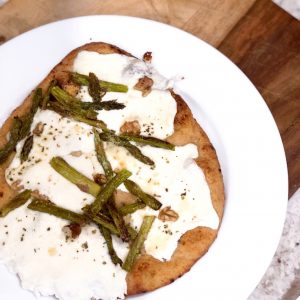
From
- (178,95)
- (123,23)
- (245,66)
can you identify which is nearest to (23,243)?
(178,95)

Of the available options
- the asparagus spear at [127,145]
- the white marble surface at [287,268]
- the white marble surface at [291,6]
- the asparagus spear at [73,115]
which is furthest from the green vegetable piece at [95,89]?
the white marble surface at [291,6]

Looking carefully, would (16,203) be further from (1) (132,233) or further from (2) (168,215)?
(2) (168,215)

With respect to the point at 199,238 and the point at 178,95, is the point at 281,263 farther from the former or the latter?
the point at 178,95

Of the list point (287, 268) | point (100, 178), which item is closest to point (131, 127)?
point (100, 178)

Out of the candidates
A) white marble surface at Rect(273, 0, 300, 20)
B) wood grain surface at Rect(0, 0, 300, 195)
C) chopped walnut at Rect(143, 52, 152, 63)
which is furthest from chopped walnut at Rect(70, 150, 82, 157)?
white marble surface at Rect(273, 0, 300, 20)

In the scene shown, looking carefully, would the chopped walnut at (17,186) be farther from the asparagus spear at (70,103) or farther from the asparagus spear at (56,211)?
the asparagus spear at (70,103)

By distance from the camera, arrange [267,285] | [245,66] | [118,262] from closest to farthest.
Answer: [118,262] → [267,285] → [245,66]
